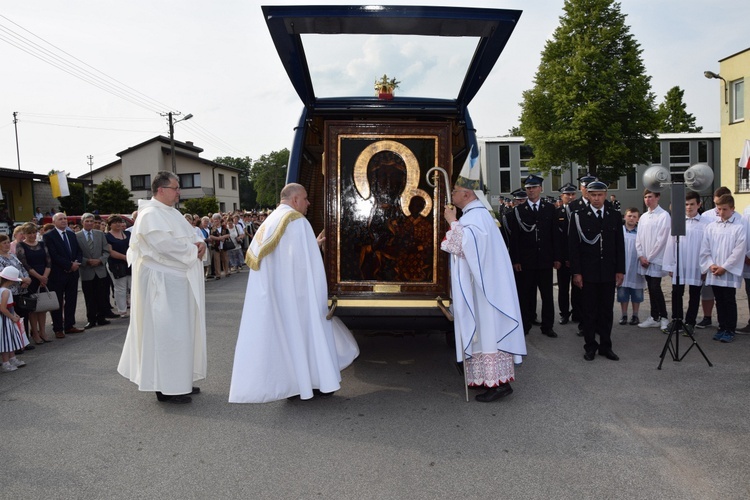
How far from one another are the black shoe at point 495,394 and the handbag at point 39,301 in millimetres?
6193

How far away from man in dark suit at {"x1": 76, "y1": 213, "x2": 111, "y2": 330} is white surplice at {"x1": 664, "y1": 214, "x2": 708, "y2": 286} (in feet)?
29.2

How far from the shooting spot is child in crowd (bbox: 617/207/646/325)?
27.4ft

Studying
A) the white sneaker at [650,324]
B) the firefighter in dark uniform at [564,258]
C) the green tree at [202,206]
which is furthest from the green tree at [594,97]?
the white sneaker at [650,324]

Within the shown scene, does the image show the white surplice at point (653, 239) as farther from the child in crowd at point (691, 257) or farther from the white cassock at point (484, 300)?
the white cassock at point (484, 300)

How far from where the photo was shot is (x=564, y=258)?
8.12m

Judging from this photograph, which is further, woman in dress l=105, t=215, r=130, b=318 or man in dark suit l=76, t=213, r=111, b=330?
woman in dress l=105, t=215, r=130, b=318

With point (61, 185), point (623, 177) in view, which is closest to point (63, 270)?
point (61, 185)

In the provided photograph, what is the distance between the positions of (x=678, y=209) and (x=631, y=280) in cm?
228

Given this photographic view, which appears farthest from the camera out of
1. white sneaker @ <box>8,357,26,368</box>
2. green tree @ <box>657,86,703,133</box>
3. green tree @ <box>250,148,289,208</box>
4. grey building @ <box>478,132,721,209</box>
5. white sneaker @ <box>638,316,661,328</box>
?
green tree @ <box>250,148,289,208</box>

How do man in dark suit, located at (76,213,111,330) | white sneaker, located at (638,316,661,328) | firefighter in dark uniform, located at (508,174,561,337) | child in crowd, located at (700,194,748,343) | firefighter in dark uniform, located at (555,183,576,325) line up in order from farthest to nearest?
1. man in dark suit, located at (76,213,111,330)
2. white sneaker, located at (638,316,661,328)
3. firefighter in dark uniform, located at (555,183,576,325)
4. firefighter in dark uniform, located at (508,174,561,337)
5. child in crowd, located at (700,194,748,343)

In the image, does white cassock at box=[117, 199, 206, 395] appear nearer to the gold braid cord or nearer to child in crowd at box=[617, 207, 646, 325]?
the gold braid cord

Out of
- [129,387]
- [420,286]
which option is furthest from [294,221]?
[129,387]

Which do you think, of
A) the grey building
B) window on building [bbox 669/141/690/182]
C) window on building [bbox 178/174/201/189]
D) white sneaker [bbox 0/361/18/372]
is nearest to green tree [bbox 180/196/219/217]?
window on building [bbox 178/174/201/189]

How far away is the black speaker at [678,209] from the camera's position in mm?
6254
